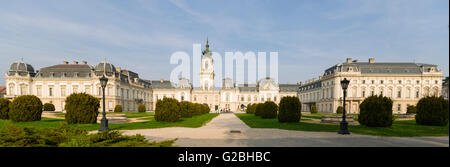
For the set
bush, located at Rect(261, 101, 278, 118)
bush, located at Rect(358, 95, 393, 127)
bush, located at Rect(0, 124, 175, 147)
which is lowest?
bush, located at Rect(261, 101, 278, 118)

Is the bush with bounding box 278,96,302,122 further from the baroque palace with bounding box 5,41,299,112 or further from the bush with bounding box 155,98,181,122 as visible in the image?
the baroque palace with bounding box 5,41,299,112

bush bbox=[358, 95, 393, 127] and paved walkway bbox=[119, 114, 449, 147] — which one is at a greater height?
bush bbox=[358, 95, 393, 127]

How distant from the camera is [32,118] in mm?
19766

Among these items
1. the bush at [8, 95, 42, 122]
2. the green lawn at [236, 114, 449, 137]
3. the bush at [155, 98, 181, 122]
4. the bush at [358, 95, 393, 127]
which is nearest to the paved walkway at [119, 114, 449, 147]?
the green lawn at [236, 114, 449, 137]

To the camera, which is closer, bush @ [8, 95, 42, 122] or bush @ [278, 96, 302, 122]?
bush @ [8, 95, 42, 122]

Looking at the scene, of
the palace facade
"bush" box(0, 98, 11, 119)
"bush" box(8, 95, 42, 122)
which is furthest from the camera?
the palace facade

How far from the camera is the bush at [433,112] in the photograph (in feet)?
55.9

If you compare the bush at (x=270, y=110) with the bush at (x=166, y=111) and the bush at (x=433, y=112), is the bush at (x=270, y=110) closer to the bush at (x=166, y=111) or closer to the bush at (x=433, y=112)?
the bush at (x=166, y=111)

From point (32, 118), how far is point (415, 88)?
79642mm

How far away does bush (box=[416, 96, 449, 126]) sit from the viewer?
17.0 m

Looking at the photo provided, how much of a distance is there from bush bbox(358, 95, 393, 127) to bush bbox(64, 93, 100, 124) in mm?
21546

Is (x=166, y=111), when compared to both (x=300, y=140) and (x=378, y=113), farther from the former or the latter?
(x=378, y=113)

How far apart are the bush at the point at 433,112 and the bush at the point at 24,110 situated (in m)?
33.9
